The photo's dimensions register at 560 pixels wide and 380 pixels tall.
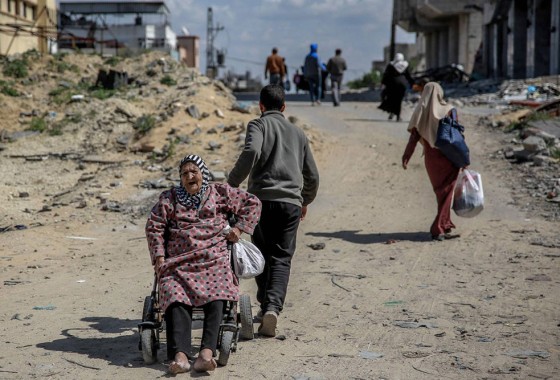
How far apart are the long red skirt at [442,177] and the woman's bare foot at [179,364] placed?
5222mm

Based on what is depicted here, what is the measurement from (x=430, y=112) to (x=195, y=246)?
485cm

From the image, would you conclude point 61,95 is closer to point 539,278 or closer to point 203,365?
point 539,278

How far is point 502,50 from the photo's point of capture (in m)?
37.1

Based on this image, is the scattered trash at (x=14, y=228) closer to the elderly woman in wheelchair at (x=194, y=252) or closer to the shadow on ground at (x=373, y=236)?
the shadow on ground at (x=373, y=236)

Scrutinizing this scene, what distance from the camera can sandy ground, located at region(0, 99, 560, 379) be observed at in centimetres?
529

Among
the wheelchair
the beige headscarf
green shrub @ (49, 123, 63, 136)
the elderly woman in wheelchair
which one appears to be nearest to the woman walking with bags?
the beige headscarf

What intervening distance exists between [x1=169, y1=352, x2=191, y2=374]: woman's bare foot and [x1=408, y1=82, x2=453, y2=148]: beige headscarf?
5.15 meters

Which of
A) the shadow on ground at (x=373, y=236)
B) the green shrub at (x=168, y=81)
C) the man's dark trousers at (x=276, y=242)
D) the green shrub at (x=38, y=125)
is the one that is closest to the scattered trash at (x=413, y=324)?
the man's dark trousers at (x=276, y=242)

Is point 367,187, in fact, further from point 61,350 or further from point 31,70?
point 31,70

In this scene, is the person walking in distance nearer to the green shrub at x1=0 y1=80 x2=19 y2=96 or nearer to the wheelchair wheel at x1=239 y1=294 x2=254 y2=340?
the wheelchair wheel at x1=239 y1=294 x2=254 y2=340

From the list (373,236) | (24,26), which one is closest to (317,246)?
(373,236)

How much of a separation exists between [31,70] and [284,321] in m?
20.3

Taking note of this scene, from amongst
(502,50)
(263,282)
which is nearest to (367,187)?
(263,282)

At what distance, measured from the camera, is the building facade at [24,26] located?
1289 inches
